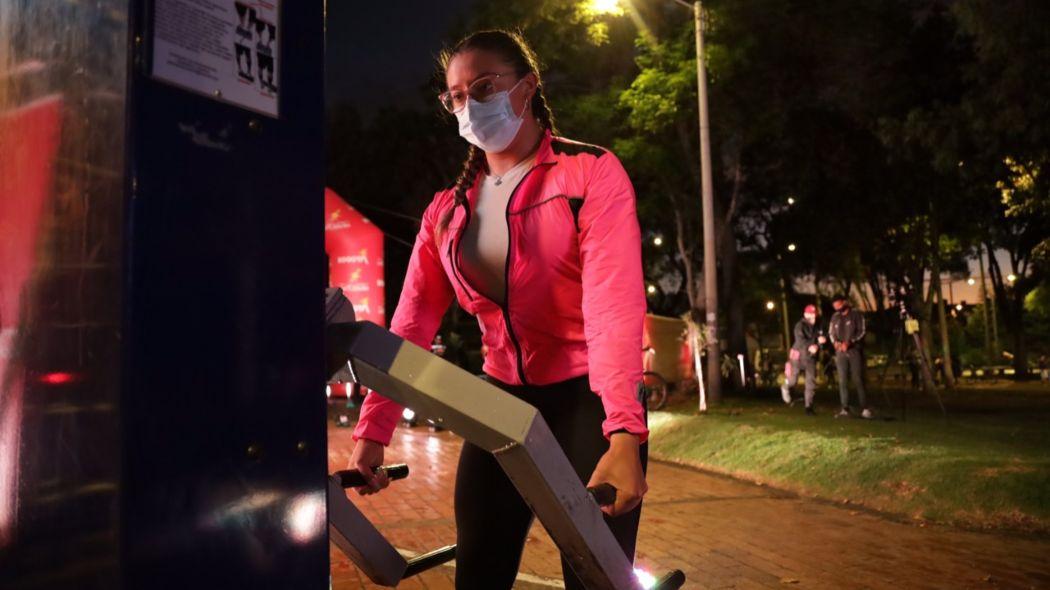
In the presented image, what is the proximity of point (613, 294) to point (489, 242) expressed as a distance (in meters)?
0.42

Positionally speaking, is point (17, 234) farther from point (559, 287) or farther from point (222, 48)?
point (559, 287)

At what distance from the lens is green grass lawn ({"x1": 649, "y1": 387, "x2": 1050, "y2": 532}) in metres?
6.68

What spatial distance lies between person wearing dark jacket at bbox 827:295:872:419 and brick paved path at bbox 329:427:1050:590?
5.17 meters

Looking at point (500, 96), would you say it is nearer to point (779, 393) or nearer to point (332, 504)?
point (332, 504)

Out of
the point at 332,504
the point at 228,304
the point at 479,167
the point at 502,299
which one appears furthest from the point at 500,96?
the point at 228,304

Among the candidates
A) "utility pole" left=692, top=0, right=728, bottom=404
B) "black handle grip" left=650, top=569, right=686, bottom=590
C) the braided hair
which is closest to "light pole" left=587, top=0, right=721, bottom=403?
"utility pole" left=692, top=0, right=728, bottom=404

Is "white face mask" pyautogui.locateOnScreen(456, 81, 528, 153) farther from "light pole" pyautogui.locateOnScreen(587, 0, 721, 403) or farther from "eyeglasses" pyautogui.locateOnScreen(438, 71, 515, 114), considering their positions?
"light pole" pyautogui.locateOnScreen(587, 0, 721, 403)

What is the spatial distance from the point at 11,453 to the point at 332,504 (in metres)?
0.61

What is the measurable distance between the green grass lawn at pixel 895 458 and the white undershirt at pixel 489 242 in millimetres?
5745

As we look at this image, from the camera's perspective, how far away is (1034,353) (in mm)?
44844

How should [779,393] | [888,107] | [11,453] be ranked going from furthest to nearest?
[779,393], [888,107], [11,453]

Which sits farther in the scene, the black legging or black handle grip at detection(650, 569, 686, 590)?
the black legging

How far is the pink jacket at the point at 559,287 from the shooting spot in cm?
187

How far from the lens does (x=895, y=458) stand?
8023 millimetres
